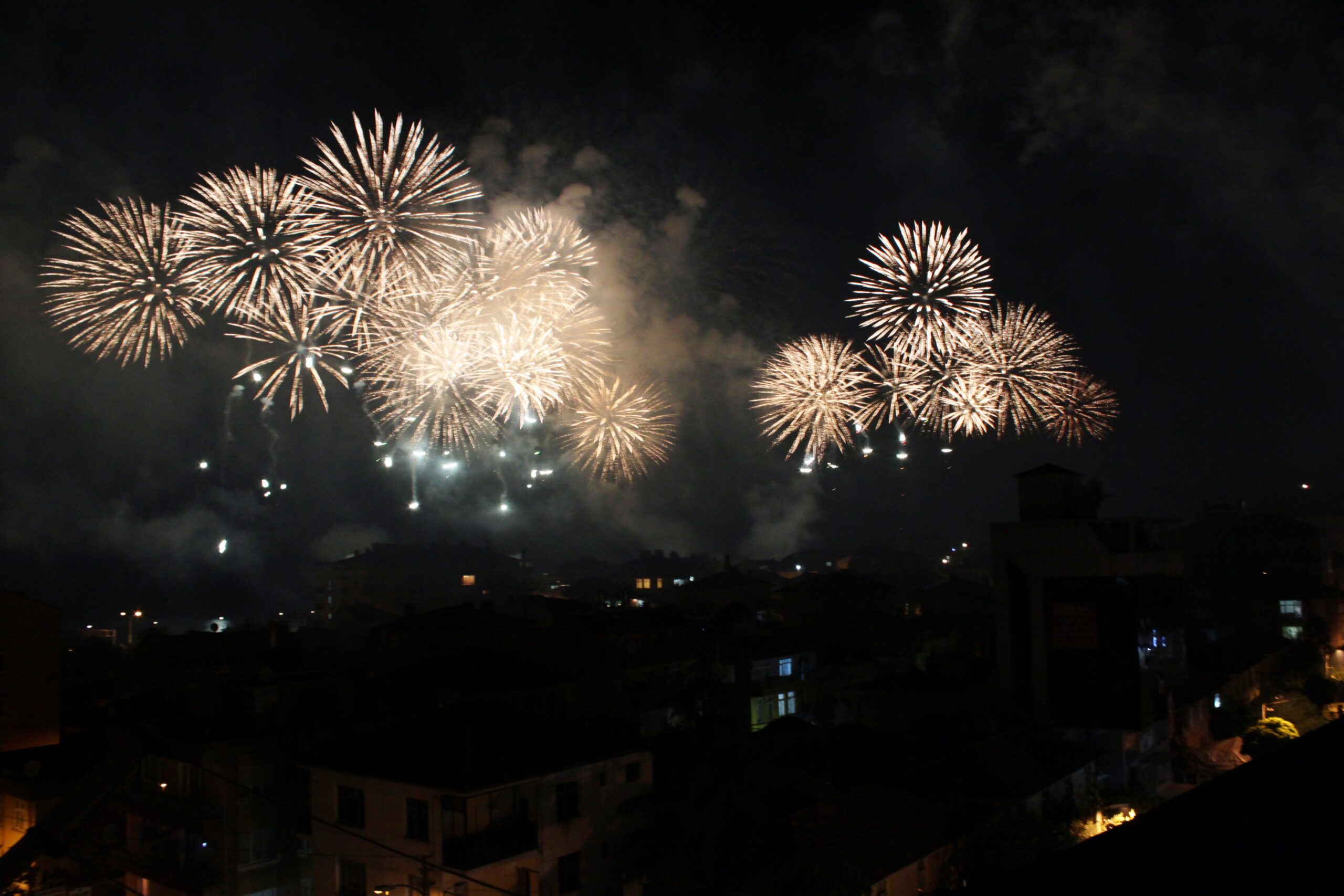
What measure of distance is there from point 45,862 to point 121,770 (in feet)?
17.6

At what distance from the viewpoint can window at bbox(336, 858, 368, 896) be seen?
2091 cm

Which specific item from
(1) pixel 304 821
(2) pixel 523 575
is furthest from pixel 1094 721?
(2) pixel 523 575

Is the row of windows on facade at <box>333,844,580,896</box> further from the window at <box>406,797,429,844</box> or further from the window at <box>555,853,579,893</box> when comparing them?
the window at <box>406,797,429,844</box>

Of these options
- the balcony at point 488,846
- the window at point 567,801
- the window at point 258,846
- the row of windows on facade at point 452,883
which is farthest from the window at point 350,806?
the window at point 258,846

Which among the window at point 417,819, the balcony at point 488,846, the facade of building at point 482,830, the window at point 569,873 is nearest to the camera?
the balcony at point 488,846

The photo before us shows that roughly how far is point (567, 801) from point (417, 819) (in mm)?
3230

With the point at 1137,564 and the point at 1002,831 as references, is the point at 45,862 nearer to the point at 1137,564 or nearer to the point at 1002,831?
the point at 1002,831

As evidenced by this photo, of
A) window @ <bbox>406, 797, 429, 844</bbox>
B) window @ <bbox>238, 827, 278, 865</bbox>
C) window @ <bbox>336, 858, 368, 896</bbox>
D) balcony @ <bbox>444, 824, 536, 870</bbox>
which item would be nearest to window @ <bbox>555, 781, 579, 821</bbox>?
balcony @ <bbox>444, 824, 536, 870</bbox>

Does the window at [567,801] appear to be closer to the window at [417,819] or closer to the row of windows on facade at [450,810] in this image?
the row of windows on facade at [450,810]

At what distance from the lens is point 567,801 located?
814 inches

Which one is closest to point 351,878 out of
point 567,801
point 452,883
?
point 452,883

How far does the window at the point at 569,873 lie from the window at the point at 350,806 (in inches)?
182

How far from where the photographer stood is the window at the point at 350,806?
2102cm

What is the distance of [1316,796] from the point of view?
3.32 m
